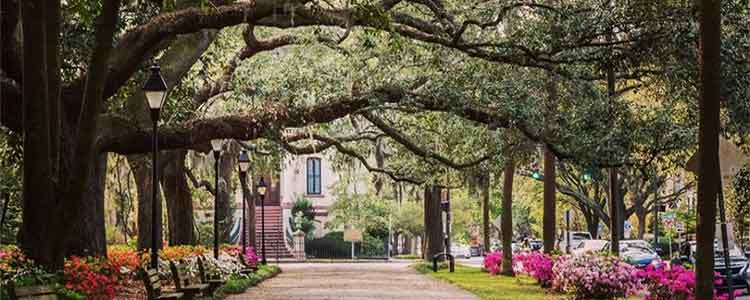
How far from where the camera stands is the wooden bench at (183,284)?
2081 cm

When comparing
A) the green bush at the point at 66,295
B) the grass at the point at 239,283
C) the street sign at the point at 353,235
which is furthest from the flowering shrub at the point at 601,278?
the street sign at the point at 353,235

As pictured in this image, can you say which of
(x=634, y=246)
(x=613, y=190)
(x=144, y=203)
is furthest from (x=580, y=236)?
(x=613, y=190)

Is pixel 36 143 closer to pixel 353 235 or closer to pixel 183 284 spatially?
pixel 183 284

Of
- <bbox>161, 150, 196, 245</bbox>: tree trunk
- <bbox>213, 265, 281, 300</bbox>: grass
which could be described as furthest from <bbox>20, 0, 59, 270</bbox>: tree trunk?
<bbox>161, 150, 196, 245</bbox>: tree trunk

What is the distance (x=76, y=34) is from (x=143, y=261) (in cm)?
466

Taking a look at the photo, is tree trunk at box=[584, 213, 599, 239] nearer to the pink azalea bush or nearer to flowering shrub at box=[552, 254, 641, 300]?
flowering shrub at box=[552, 254, 641, 300]

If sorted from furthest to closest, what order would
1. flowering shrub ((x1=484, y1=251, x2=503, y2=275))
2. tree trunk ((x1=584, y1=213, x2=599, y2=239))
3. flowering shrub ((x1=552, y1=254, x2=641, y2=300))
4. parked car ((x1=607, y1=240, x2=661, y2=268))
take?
tree trunk ((x1=584, y1=213, x2=599, y2=239))
parked car ((x1=607, y1=240, x2=661, y2=268))
flowering shrub ((x1=484, y1=251, x2=503, y2=275))
flowering shrub ((x1=552, y1=254, x2=641, y2=300))

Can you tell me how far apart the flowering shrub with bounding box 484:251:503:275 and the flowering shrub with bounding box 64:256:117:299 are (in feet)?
69.6

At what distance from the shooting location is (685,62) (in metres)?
22.4

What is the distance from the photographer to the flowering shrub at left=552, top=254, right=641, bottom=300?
23.9 meters

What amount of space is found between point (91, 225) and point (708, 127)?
1253 cm

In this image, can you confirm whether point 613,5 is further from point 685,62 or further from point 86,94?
point 86,94

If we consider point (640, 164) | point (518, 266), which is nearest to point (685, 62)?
point (640, 164)

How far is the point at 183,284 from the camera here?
72.6 ft
